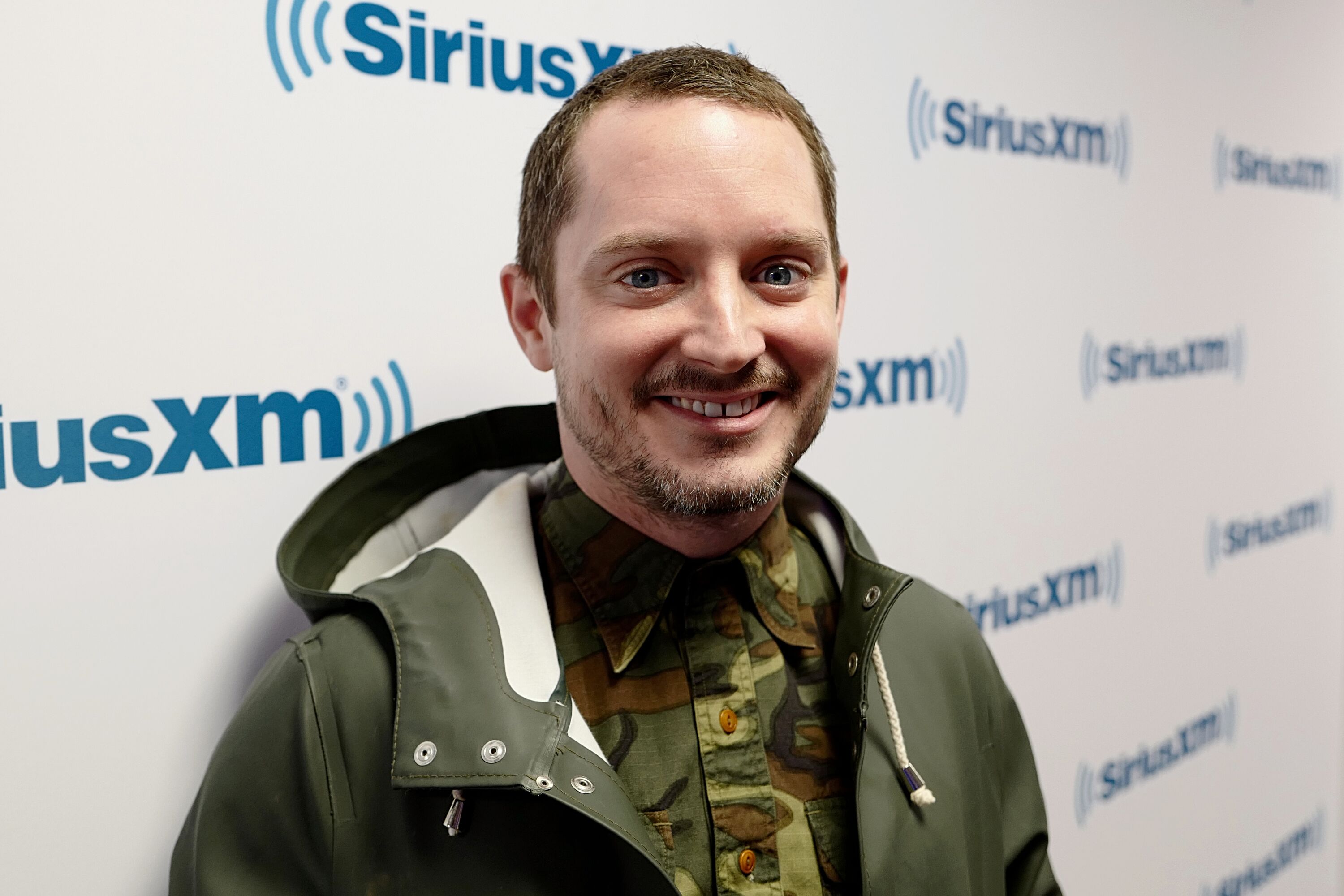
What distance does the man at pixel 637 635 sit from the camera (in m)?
0.86

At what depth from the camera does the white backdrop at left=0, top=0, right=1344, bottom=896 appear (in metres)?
0.99

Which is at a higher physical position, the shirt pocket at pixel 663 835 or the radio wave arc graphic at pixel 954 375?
the radio wave arc graphic at pixel 954 375

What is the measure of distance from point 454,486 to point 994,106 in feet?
3.59

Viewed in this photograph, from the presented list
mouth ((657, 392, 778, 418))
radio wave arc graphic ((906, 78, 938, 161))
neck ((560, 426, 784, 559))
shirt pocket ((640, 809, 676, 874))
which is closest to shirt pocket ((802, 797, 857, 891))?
shirt pocket ((640, 809, 676, 874))

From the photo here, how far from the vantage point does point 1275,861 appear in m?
2.60

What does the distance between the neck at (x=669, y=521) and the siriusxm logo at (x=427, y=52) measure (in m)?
0.45

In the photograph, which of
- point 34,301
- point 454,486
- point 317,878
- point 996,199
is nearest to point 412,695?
point 317,878

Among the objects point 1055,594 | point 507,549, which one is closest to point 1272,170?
point 1055,594

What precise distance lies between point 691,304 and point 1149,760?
1.72m

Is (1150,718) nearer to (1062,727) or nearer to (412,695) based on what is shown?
(1062,727)

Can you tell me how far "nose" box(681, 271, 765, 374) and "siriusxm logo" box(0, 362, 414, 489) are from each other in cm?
42

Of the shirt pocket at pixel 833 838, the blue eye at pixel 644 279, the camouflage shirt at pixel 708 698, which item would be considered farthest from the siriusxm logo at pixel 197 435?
the shirt pocket at pixel 833 838

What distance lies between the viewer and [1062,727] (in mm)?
1957

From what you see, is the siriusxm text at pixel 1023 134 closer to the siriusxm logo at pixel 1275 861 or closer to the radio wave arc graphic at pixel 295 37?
the radio wave arc graphic at pixel 295 37
